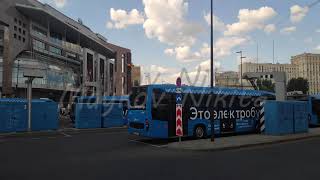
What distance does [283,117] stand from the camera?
23156mm

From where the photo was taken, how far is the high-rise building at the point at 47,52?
266ft

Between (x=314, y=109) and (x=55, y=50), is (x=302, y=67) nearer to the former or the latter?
(x=55, y=50)

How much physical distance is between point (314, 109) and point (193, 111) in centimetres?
1693

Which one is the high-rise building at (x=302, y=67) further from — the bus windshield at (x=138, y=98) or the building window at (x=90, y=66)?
the bus windshield at (x=138, y=98)

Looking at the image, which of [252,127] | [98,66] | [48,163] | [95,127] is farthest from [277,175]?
[98,66]

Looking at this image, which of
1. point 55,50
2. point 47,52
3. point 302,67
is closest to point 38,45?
point 47,52

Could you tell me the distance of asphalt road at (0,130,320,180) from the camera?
10.2m

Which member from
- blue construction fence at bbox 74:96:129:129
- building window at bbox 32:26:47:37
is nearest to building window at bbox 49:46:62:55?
building window at bbox 32:26:47:37

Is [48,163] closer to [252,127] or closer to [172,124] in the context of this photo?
[172,124]

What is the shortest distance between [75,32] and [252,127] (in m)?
88.8

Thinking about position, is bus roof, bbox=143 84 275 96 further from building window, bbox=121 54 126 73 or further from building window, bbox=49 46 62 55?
building window, bbox=121 54 126 73

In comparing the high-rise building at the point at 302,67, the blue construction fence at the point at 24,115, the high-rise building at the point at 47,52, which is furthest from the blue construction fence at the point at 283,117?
the high-rise building at the point at 302,67

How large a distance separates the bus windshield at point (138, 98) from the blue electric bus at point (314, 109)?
18.9 metres

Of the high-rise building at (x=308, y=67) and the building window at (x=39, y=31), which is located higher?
the building window at (x=39, y=31)
